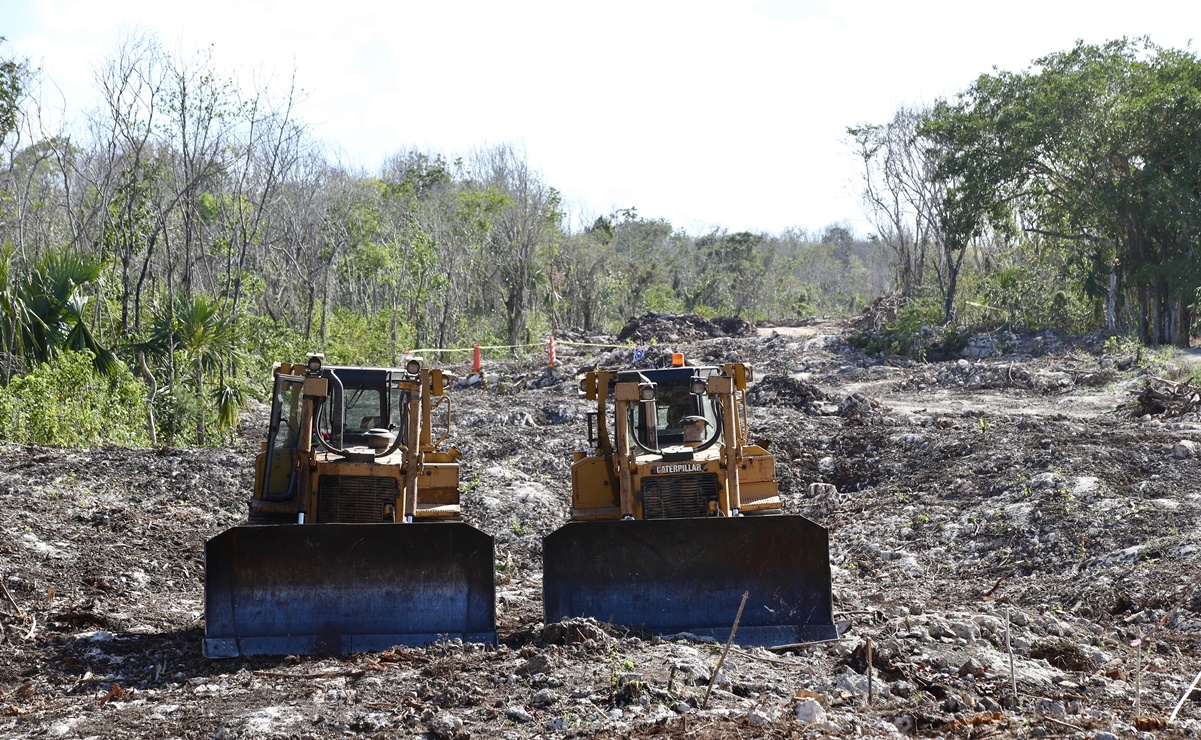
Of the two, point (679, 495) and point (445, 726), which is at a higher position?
point (679, 495)

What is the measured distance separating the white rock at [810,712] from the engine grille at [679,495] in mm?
2691

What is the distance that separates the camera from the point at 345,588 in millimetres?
6914

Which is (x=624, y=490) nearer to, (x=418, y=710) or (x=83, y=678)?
(x=418, y=710)

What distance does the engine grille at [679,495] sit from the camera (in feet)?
25.5

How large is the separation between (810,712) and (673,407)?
3633 millimetres

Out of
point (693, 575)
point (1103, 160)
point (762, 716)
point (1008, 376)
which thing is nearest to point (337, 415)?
point (693, 575)

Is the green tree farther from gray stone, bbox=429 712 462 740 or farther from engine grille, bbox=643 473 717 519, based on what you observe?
gray stone, bbox=429 712 462 740

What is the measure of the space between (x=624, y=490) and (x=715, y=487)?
691 mm

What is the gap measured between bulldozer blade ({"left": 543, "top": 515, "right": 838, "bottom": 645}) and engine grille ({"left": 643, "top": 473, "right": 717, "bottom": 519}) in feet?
2.10

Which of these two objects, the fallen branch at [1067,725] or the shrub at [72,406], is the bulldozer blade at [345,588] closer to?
the fallen branch at [1067,725]

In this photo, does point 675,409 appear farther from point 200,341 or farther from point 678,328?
point 678,328

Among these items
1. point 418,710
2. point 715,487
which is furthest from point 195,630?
point 715,487

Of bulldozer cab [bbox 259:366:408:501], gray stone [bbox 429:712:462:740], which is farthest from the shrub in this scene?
gray stone [bbox 429:712:462:740]

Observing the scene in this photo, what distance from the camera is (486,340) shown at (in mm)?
41469
